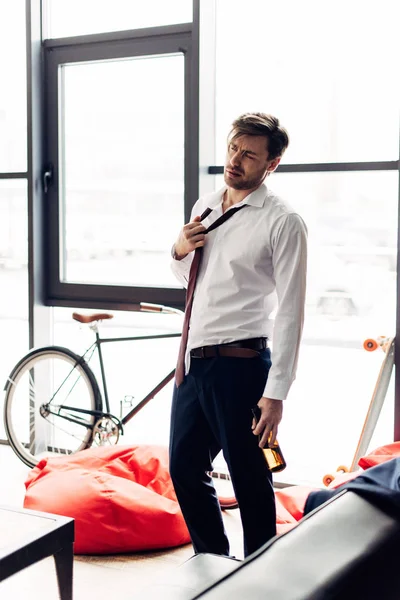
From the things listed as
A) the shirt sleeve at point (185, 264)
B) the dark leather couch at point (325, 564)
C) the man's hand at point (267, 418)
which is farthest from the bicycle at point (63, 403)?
the dark leather couch at point (325, 564)

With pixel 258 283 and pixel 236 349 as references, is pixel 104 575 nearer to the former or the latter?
pixel 236 349

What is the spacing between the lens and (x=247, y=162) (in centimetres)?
214

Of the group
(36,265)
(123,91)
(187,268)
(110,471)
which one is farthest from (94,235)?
(187,268)

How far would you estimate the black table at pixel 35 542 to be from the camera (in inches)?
65.0

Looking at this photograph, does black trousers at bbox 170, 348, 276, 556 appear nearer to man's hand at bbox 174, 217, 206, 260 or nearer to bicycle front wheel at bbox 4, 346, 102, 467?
man's hand at bbox 174, 217, 206, 260

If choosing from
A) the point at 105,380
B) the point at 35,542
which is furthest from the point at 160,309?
the point at 35,542

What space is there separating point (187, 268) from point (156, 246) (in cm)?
137

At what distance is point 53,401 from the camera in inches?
154

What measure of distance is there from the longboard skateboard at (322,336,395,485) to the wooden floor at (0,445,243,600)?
55 cm

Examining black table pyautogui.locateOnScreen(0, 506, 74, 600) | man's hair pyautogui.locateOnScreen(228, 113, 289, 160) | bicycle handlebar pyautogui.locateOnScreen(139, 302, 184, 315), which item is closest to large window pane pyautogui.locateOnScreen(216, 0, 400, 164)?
bicycle handlebar pyautogui.locateOnScreen(139, 302, 184, 315)

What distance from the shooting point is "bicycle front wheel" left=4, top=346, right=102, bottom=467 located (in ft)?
11.8

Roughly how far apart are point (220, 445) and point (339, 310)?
1329 mm

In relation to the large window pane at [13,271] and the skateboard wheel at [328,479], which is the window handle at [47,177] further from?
the skateboard wheel at [328,479]

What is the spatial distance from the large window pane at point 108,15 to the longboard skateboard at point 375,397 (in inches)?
68.5
